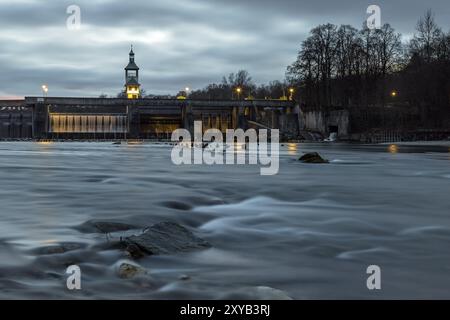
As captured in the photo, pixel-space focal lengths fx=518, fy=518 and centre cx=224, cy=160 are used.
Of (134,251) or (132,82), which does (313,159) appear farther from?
(132,82)

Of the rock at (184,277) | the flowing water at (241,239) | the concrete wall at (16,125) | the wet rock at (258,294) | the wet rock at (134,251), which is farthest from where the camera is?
the concrete wall at (16,125)

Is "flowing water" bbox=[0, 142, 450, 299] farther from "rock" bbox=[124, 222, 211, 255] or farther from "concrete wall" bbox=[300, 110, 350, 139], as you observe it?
"concrete wall" bbox=[300, 110, 350, 139]

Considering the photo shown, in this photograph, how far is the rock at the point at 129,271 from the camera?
592 centimetres

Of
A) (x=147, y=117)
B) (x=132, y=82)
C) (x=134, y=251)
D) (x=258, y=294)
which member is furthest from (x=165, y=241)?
(x=132, y=82)

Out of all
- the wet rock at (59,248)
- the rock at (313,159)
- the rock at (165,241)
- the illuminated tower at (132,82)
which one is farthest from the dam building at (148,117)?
the wet rock at (59,248)

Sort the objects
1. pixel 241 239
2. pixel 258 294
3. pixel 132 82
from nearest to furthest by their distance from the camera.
→ 1. pixel 258 294
2. pixel 241 239
3. pixel 132 82

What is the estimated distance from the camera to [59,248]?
7117 millimetres

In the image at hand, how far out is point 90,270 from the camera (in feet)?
20.2

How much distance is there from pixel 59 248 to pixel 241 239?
273 cm

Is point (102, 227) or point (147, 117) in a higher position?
point (147, 117)

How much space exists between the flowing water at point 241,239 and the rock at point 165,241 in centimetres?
23

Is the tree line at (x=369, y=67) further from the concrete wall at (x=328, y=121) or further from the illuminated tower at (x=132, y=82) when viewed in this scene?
the illuminated tower at (x=132, y=82)
